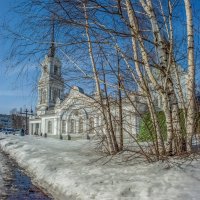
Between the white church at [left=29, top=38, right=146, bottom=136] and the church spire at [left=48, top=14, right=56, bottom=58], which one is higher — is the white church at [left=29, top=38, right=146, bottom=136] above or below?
below

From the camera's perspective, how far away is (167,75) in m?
6.62

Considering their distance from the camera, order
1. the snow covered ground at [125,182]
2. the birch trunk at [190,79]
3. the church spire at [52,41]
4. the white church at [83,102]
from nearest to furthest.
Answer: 1. the snow covered ground at [125,182]
2. the church spire at [52,41]
3. the birch trunk at [190,79]
4. the white church at [83,102]

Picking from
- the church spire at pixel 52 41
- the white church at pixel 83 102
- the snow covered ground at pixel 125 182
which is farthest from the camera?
the white church at pixel 83 102

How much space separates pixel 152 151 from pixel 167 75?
1738 millimetres

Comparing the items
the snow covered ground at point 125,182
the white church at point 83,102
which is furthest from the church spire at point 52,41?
the snow covered ground at point 125,182

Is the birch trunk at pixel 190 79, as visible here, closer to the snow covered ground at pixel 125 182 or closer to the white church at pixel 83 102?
the snow covered ground at pixel 125 182

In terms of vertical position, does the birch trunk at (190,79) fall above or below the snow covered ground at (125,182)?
above

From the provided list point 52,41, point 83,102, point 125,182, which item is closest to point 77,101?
point 83,102

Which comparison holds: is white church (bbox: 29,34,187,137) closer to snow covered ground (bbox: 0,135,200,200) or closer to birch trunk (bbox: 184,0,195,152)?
birch trunk (bbox: 184,0,195,152)

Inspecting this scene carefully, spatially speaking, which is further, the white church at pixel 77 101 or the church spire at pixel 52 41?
the white church at pixel 77 101

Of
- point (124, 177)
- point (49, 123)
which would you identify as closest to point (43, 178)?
point (124, 177)

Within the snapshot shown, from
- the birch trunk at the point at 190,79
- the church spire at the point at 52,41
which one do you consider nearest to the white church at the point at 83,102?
the church spire at the point at 52,41

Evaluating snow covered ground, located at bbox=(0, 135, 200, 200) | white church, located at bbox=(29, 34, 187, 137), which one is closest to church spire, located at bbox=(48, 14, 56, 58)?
white church, located at bbox=(29, 34, 187, 137)

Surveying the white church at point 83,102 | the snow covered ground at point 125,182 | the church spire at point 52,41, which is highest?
the church spire at point 52,41
